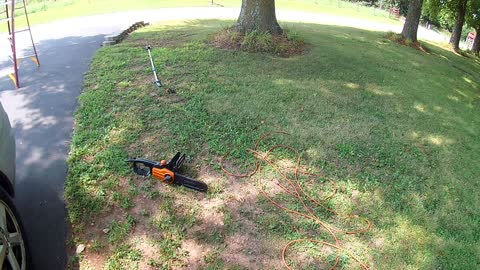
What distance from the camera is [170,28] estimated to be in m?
10.7

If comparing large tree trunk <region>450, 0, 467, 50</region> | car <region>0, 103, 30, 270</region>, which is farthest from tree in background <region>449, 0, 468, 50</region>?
car <region>0, 103, 30, 270</region>

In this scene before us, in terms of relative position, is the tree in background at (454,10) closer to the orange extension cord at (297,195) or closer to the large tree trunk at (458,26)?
the large tree trunk at (458,26)

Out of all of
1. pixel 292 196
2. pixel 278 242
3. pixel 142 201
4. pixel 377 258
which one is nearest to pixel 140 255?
pixel 142 201

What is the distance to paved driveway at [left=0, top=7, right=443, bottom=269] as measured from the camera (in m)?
3.55

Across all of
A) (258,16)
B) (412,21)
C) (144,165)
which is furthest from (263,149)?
(412,21)

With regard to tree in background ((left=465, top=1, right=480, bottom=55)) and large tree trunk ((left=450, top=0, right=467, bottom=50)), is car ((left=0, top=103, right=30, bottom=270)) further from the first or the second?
tree in background ((left=465, top=1, right=480, bottom=55))

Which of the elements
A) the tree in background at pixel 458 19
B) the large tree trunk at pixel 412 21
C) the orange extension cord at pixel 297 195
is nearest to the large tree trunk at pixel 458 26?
the tree in background at pixel 458 19

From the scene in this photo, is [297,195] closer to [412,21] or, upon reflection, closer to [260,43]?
[260,43]

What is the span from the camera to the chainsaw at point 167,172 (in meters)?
4.08

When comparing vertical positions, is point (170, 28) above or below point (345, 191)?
above

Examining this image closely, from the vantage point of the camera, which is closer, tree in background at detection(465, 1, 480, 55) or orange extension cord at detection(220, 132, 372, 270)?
orange extension cord at detection(220, 132, 372, 270)

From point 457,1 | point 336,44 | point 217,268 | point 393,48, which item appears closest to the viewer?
point 217,268

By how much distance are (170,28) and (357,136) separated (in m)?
7.16

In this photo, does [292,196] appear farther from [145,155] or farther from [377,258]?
[145,155]
